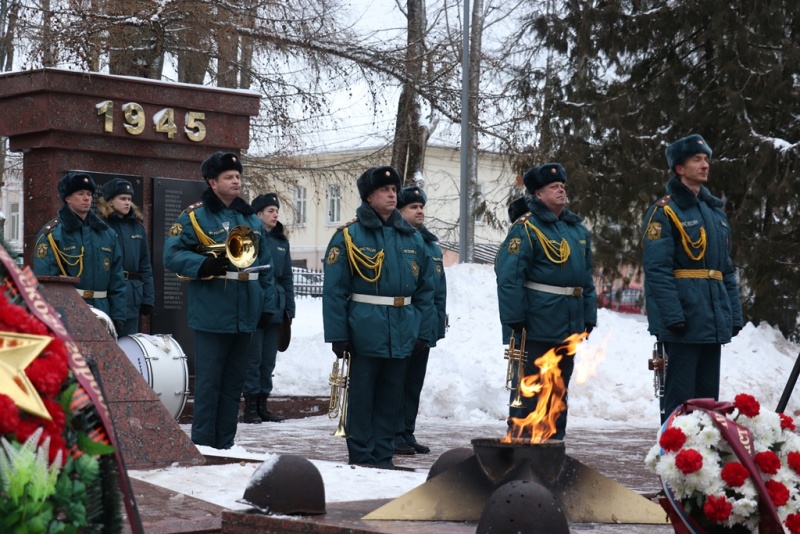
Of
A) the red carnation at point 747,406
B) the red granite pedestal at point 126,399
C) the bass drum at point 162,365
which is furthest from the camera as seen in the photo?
the bass drum at point 162,365

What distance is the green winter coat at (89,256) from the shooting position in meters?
11.5

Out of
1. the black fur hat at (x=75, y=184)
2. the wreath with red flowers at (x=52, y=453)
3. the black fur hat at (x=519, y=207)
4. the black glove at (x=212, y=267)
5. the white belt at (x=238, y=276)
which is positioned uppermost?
the black fur hat at (x=75, y=184)

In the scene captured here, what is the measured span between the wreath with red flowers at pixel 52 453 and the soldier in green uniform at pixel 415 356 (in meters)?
7.41

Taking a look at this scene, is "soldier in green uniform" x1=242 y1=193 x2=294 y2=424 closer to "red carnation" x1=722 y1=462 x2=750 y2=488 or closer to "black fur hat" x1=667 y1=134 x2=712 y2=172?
"black fur hat" x1=667 y1=134 x2=712 y2=172

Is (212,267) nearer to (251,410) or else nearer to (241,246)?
(241,246)

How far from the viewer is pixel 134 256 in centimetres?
1298

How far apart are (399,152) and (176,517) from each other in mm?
19049

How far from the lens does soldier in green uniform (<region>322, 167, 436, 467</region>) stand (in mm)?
8859

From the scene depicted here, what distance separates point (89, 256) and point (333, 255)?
11.5 feet

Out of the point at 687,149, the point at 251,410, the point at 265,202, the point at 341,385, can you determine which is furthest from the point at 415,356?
the point at 687,149

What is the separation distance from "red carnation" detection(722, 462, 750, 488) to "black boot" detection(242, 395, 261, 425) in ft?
27.6

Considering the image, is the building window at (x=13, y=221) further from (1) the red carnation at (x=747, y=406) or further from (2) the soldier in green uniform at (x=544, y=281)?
(1) the red carnation at (x=747, y=406)

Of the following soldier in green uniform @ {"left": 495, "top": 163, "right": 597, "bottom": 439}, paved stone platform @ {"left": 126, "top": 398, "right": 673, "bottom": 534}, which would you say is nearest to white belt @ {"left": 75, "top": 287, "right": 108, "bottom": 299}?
paved stone platform @ {"left": 126, "top": 398, "right": 673, "bottom": 534}

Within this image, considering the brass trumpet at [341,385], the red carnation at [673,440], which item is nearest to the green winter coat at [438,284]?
the brass trumpet at [341,385]
